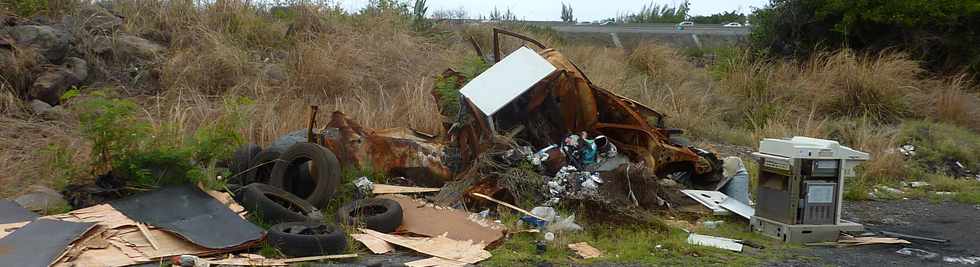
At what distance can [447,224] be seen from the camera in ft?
19.8

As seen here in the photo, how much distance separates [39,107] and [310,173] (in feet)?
13.0

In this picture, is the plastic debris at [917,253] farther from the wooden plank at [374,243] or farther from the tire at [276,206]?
the tire at [276,206]

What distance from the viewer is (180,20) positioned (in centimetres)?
1210

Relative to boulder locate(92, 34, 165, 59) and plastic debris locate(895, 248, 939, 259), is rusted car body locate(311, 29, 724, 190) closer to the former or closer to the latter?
plastic debris locate(895, 248, 939, 259)

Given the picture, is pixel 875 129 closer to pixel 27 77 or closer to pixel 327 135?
pixel 327 135

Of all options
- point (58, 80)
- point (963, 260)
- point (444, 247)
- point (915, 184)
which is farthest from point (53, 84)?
point (915, 184)

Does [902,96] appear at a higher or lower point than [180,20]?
lower

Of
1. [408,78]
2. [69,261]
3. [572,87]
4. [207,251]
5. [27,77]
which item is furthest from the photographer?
[408,78]

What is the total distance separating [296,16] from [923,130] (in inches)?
370

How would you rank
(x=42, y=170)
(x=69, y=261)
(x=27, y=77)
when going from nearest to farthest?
(x=69, y=261)
(x=42, y=170)
(x=27, y=77)

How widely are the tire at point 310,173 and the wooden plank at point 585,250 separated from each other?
1.92m

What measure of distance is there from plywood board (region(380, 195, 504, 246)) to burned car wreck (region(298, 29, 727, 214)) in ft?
1.21

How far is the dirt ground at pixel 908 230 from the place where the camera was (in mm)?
5566

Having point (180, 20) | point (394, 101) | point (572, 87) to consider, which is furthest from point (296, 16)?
point (572, 87)
